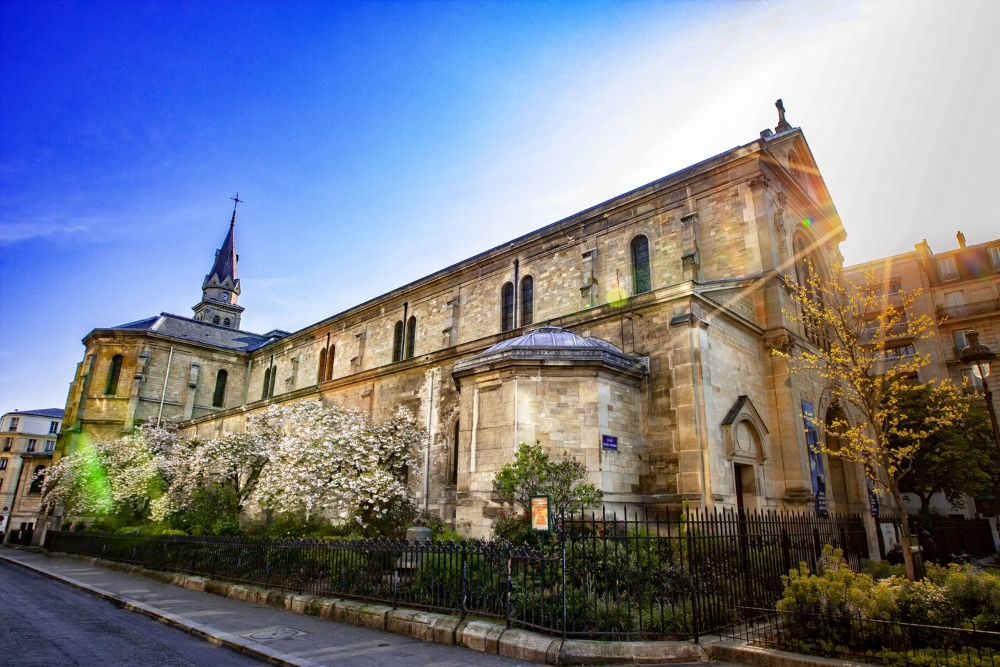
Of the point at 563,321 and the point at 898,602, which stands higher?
the point at 563,321

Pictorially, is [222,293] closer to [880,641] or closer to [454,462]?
[454,462]

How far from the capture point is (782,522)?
845 centimetres

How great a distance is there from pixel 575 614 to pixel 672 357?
7.60m

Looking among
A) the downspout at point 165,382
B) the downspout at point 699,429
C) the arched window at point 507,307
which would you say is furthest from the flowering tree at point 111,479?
the downspout at point 699,429

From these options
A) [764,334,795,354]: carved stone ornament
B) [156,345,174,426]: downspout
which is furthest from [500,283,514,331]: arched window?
[156,345,174,426]: downspout

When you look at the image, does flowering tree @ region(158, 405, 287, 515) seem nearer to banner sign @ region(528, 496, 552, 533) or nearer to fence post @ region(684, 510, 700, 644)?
banner sign @ region(528, 496, 552, 533)

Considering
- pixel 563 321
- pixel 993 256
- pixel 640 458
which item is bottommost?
pixel 640 458

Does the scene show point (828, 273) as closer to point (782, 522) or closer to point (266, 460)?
point (782, 522)

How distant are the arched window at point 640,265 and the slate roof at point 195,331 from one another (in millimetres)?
32721

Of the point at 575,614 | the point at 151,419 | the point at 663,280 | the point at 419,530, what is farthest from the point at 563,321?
the point at 151,419

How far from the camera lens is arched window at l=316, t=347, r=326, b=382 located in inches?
1246

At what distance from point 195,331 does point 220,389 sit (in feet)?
17.4

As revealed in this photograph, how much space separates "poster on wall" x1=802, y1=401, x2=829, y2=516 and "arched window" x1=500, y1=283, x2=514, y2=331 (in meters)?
10.9

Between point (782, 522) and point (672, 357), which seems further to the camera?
point (672, 357)
